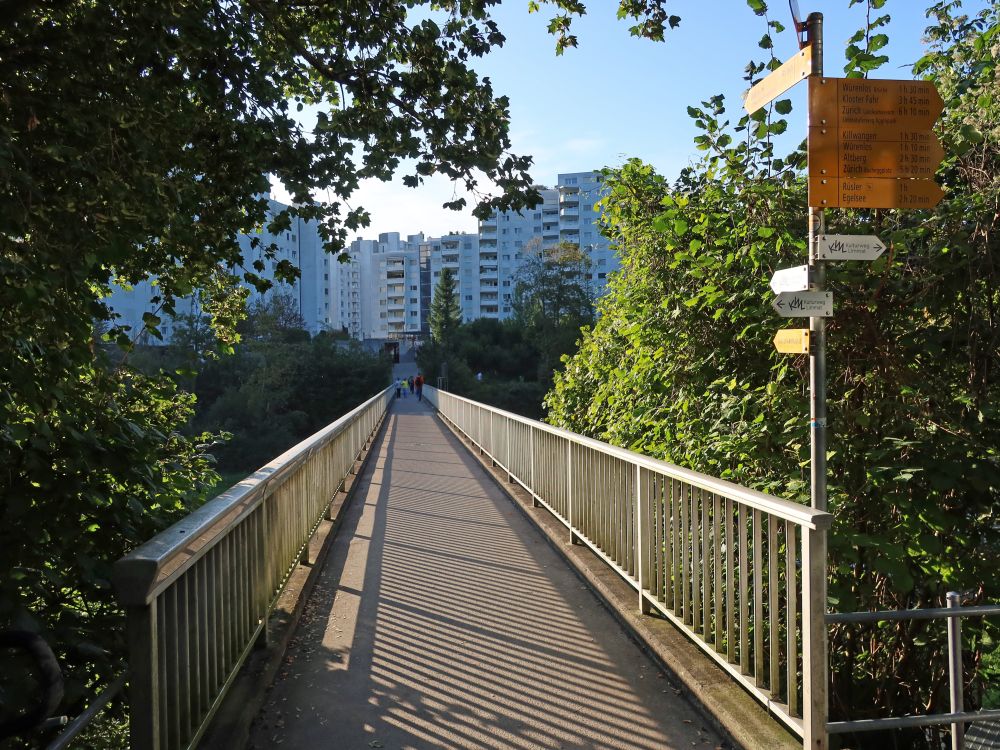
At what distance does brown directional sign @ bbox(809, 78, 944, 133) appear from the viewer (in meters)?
3.59

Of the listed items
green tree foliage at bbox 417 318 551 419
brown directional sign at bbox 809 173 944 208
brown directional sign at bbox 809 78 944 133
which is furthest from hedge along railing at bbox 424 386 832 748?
green tree foliage at bbox 417 318 551 419

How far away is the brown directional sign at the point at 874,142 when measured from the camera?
3.56 metres

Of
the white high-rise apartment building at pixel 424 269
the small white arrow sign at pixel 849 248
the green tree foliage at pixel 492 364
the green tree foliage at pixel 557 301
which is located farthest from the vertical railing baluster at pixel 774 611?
the white high-rise apartment building at pixel 424 269

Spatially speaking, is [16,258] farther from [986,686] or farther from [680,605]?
[986,686]

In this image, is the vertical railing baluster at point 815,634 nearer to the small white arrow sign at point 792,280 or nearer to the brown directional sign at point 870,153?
the small white arrow sign at point 792,280

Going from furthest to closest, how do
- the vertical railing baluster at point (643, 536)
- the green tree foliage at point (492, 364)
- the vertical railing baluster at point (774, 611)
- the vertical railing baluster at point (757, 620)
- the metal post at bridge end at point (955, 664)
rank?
the green tree foliage at point (492, 364) → the vertical railing baluster at point (643, 536) → the vertical railing baluster at point (757, 620) → the vertical railing baluster at point (774, 611) → the metal post at bridge end at point (955, 664)

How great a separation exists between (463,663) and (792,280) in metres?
2.59

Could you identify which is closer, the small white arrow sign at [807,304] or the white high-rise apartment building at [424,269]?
the small white arrow sign at [807,304]

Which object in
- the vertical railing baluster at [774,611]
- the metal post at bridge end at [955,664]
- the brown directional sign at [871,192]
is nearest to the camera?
the metal post at bridge end at [955,664]

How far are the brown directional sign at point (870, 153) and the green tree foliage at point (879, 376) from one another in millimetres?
503

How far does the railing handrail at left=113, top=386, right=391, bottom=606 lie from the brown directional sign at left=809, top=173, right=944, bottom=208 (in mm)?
2854

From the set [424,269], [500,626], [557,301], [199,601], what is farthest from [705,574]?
[424,269]

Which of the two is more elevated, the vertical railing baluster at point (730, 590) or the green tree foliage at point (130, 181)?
the green tree foliage at point (130, 181)

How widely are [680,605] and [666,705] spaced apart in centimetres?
70
